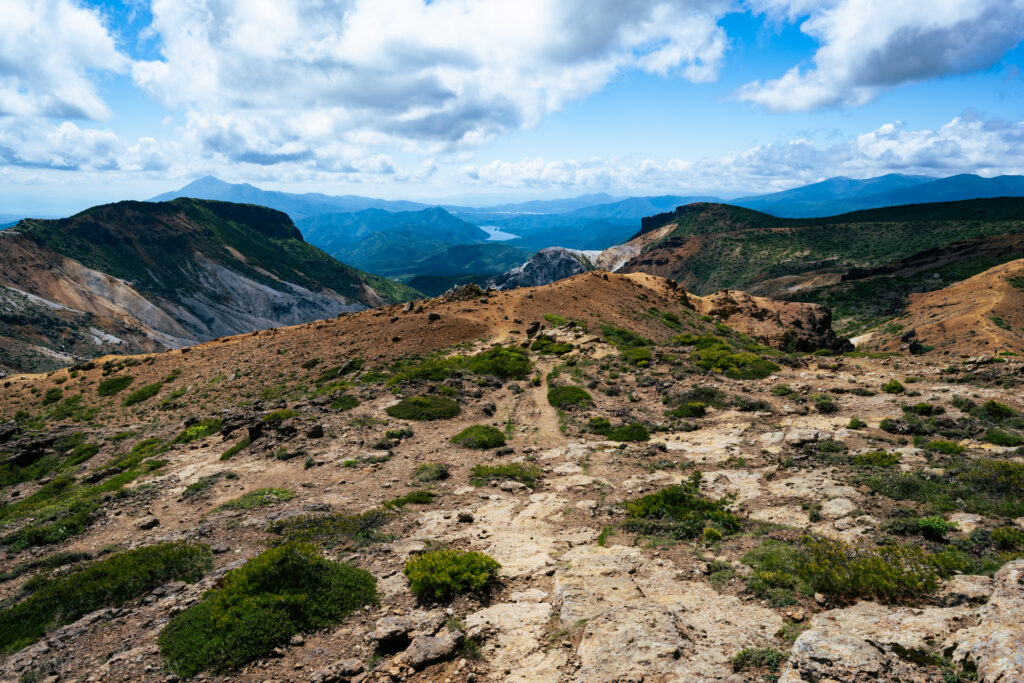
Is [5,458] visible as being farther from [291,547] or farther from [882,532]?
[882,532]

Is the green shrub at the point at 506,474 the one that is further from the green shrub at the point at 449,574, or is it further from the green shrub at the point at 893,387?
the green shrub at the point at 893,387

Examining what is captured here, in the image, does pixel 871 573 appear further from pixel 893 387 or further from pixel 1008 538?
pixel 893 387

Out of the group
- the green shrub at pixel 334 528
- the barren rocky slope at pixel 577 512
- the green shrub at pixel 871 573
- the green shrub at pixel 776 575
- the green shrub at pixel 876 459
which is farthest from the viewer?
the green shrub at pixel 876 459

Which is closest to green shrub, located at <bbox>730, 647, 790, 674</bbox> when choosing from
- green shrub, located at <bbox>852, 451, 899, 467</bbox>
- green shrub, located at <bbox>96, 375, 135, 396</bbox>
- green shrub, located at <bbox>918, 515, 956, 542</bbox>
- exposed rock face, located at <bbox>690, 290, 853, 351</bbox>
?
green shrub, located at <bbox>918, 515, 956, 542</bbox>

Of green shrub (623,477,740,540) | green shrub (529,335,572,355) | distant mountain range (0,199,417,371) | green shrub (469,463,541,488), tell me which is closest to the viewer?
green shrub (623,477,740,540)

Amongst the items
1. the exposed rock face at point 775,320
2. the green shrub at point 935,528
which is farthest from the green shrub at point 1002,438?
the exposed rock face at point 775,320

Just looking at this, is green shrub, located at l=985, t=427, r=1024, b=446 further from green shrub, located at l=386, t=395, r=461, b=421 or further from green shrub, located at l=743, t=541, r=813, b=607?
green shrub, located at l=386, t=395, r=461, b=421

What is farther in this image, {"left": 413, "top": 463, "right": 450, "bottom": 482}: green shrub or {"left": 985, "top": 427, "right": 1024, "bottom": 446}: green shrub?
{"left": 413, "top": 463, "right": 450, "bottom": 482}: green shrub
